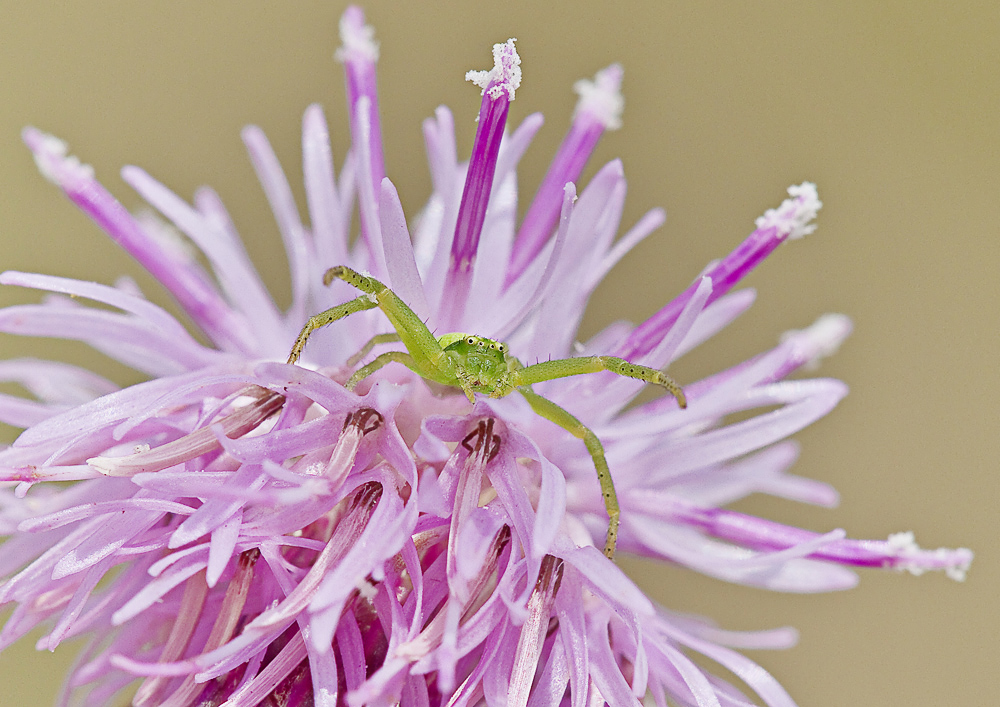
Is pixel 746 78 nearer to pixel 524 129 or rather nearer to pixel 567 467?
pixel 524 129

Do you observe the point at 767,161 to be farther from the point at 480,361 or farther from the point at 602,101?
the point at 480,361

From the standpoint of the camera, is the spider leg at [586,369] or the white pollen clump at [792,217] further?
the white pollen clump at [792,217]

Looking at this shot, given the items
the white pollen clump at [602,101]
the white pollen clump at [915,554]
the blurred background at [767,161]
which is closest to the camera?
the white pollen clump at [915,554]

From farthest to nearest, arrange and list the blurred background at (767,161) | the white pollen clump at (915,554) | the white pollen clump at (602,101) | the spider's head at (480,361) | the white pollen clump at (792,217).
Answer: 1. the blurred background at (767,161)
2. the white pollen clump at (602,101)
3. the white pollen clump at (792,217)
4. the white pollen clump at (915,554)
5. the spider's head at (480,361)

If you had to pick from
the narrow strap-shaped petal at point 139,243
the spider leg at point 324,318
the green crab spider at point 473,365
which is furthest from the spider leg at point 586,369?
the narrow strap-shaped petal at point 139,243

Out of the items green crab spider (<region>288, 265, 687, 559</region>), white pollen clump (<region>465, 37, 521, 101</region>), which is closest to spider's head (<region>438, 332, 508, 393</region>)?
green crab spider (<region>288, 265, 687, 559</region>)

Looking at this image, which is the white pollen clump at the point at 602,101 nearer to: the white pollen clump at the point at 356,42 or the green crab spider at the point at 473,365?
the white pollen clump at the point at 356,42

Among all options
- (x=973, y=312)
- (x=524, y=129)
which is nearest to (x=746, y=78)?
(x=973, y=312)
